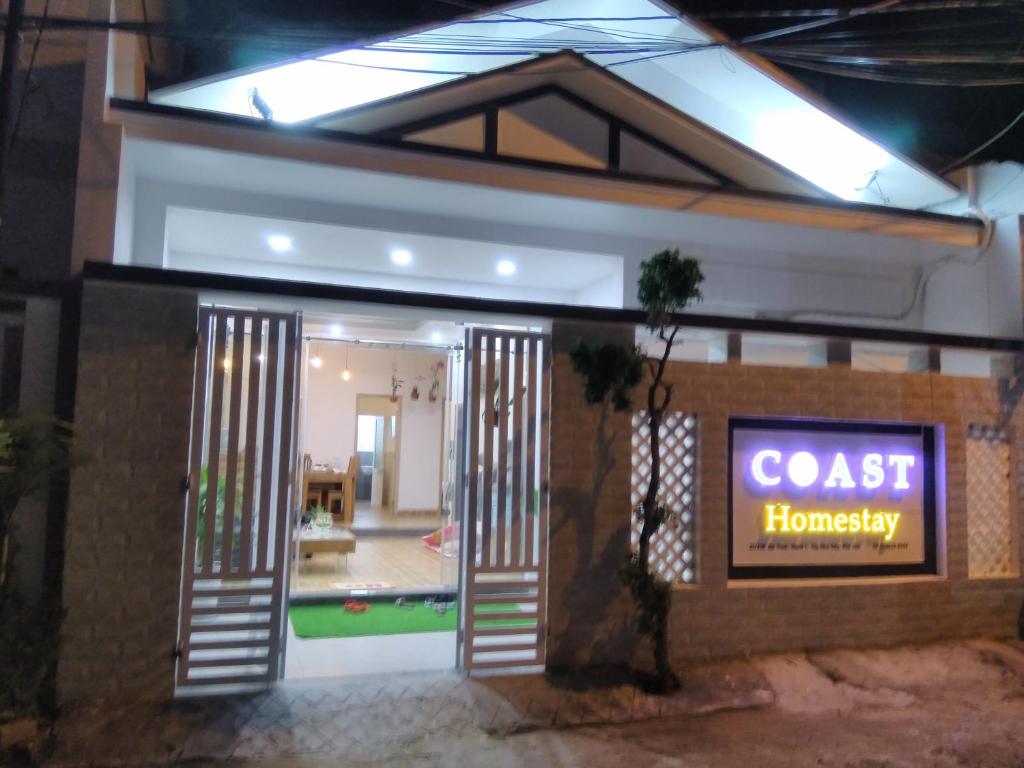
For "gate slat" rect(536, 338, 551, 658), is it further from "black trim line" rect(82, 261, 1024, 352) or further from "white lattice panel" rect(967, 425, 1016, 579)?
"white lattice panel" rect(967, 425, 1016, 579)

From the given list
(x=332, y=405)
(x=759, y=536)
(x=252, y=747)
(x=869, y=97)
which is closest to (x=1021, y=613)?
(x=759, y=536)

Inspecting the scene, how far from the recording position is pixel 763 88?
7.37m

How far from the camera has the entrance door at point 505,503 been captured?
544 cm

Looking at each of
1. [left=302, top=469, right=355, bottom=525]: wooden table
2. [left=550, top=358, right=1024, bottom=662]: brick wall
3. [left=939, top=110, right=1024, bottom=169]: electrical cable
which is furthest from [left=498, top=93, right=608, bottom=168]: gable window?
[left=302, top=469, right=355, bottom=525]: wooden table

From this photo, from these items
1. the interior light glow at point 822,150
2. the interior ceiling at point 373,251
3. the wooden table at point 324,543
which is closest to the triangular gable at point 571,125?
the interior light glow at point 822,150

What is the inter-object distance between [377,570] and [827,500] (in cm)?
536

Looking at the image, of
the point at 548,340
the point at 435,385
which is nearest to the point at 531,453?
the point at 548,340

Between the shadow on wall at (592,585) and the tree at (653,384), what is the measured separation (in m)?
0.25

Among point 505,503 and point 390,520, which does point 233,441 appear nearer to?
point 505,503

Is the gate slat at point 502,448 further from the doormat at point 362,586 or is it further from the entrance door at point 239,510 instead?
the doormat at point 362,586

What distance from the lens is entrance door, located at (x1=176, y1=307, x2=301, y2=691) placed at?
488 centimetres

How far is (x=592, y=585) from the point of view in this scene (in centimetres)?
559

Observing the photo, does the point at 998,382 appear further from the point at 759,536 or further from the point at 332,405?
the point at 332,405

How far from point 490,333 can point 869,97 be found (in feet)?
20.8
